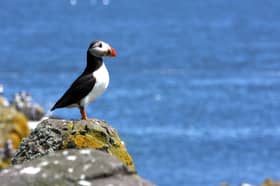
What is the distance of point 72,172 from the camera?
9.19m

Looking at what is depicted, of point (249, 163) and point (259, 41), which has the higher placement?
point (259, 41)

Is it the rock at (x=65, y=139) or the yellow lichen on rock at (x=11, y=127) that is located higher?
the yellow lichen on rock at (x=11, y=127)

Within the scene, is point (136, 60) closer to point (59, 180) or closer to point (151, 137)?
point (151, 137)

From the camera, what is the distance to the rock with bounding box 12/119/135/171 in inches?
476

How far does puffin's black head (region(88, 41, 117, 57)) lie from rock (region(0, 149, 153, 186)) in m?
4.90

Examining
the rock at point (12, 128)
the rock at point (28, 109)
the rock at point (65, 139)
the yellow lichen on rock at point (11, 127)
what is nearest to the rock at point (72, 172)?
the rock at point (65, 139)

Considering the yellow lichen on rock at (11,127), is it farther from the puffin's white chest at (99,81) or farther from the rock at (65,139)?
the rock at (65,139)

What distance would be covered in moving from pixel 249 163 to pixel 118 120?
1926 cm

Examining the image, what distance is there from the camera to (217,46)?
151625mm

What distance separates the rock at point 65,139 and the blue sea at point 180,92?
4050 cm

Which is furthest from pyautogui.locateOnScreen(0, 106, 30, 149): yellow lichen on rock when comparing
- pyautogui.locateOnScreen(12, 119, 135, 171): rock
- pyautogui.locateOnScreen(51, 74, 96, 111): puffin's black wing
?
pyautogui.locateOnScreen(12, 119, 135, 171): rock

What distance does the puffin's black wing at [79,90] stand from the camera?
14383mm

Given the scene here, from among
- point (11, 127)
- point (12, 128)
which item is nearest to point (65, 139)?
point (12, 128)

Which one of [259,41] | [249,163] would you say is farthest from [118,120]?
[259,41]
